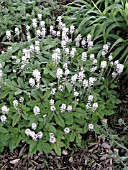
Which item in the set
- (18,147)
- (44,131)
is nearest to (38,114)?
(44,131)

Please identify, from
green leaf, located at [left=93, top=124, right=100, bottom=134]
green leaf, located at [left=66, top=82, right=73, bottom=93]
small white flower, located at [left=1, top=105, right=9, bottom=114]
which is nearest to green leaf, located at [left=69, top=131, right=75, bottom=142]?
green leaf, located at [left=93, top=124, right=100, bottom=134]

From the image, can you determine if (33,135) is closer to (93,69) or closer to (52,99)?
(52,99)

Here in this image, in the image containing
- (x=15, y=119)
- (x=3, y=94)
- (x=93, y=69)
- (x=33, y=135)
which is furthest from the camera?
(x=93, y=69)

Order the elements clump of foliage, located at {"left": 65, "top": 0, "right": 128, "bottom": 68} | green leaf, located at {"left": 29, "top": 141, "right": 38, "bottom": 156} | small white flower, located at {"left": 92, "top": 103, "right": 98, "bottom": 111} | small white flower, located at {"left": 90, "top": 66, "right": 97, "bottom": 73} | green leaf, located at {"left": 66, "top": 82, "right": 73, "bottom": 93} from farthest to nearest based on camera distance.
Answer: clump of foliage, located at {"left": 65, "top": 0, "right": 128, "bottom": 68}
small white flower, located at {"left": 90, "top": 66, "right": 97, "bottom": 73}
green leaf, located at {"left": 66, "top": 82, "right": 73, "bottom": 93}
small white flower, located at {"left": 92, "top": 103, "right": 98, "bottom": 111}
green leaf, located at {"left": 29, "top": 141, "right": 38, "bottom": 156}

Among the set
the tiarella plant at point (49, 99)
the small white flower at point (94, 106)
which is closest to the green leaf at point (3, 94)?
the tiarella plant at point (49, 99)

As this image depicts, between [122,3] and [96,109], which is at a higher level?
[122,3]

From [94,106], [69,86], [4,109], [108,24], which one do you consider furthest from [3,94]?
[108,24]

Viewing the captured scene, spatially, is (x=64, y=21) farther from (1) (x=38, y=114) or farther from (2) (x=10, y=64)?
(1) (x=38, y=114)

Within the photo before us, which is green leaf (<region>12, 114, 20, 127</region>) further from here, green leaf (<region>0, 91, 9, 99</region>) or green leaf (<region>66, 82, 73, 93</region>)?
green leaf (<region>66, 82, 73, 93</region>)
